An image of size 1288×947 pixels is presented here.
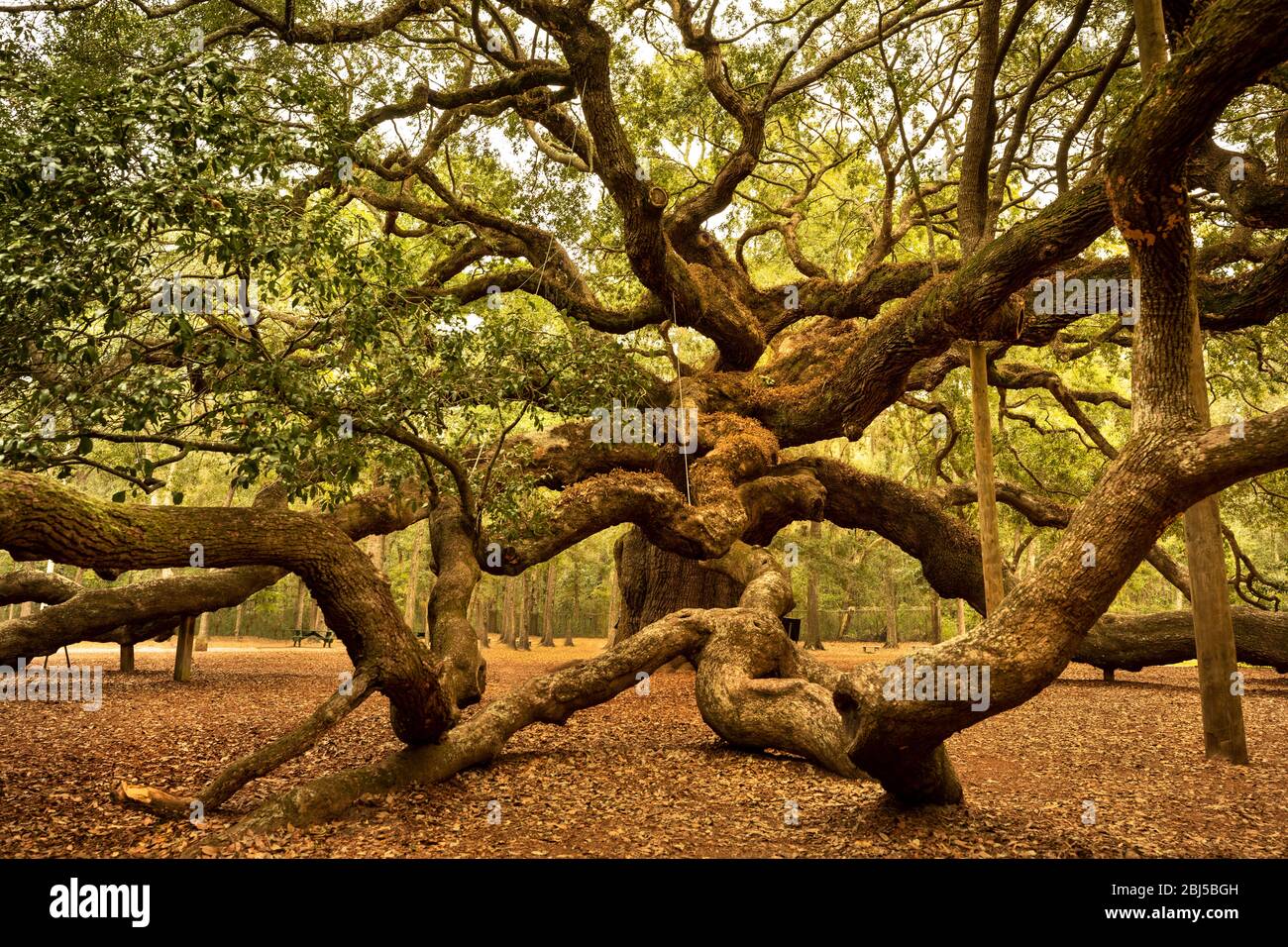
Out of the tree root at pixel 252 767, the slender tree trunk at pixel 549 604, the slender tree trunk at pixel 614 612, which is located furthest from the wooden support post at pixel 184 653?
the slender tree trunk at pixel 549 604

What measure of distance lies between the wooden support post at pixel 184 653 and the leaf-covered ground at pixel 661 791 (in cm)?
264

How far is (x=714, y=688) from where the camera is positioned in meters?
7.05

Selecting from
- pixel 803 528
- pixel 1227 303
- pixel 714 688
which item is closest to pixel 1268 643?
pixel 1227 303

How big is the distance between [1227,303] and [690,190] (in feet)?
28.5

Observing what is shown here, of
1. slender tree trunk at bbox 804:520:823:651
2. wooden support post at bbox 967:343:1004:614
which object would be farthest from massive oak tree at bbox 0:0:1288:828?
slender tree trunk at bbox 804:520:823:651

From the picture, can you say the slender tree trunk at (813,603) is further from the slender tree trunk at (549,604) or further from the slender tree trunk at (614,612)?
the slender tree trunk at (549,604)

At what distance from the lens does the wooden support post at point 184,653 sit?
12062mm

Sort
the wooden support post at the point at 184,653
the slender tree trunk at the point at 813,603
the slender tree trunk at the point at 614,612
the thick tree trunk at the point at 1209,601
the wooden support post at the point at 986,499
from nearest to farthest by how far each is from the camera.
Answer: the thick tree trunk at the point at 1209,601 → the wooden support post at the point at 986,499 → the wooden support post at the point at 184,653 → the slender tree trunk at the point at 614,612 → the slender tree trunk at the point at 813,603

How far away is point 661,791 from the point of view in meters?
5.77

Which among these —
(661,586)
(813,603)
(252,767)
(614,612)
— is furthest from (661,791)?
(813,603)

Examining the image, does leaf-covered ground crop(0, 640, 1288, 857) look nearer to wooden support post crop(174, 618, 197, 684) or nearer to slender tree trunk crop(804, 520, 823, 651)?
wooden support post crop(174, 618, 197, 684)

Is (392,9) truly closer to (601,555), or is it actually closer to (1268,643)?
(1268,643)

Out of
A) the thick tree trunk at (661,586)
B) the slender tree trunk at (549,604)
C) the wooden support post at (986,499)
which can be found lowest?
the slender tree trunk at (549,604)

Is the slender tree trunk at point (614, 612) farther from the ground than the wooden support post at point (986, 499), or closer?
closer
